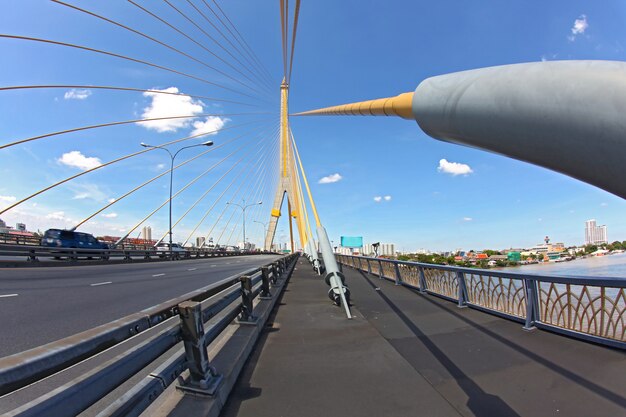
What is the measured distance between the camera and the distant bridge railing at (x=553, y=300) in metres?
5.44

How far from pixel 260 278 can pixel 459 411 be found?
6.31 metres

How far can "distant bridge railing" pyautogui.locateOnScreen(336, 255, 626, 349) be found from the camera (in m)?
5.44

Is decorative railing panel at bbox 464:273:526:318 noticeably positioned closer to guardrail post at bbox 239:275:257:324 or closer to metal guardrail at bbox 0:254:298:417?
guardrail post at bbox 239:275:257:324

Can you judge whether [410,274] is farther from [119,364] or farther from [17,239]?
[17,239]

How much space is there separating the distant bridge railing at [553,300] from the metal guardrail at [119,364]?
5.49 metres

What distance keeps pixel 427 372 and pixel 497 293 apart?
4.08 m

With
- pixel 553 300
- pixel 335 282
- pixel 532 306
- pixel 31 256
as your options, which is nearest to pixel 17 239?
pixel 31 256

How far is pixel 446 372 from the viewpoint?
4.69 meters

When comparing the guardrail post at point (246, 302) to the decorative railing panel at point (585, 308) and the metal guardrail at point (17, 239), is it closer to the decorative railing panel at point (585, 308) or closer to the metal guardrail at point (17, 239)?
the decorative railing panel at point (585, 308)

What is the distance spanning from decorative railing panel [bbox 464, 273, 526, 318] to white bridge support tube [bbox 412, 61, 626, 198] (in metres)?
6.72

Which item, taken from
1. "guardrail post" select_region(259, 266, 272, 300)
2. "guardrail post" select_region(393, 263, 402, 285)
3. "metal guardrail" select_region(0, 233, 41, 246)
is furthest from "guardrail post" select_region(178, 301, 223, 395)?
"metal guardrail" select_region(0, 233, 41, 246)

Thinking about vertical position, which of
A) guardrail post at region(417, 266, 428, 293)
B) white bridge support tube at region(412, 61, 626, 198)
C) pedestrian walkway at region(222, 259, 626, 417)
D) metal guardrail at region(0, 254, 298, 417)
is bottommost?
pedestrian walkway at region(222, 259, 626, 417)

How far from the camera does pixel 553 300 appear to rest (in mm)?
6434

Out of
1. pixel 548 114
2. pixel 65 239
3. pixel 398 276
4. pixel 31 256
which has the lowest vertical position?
pixel 398 276
